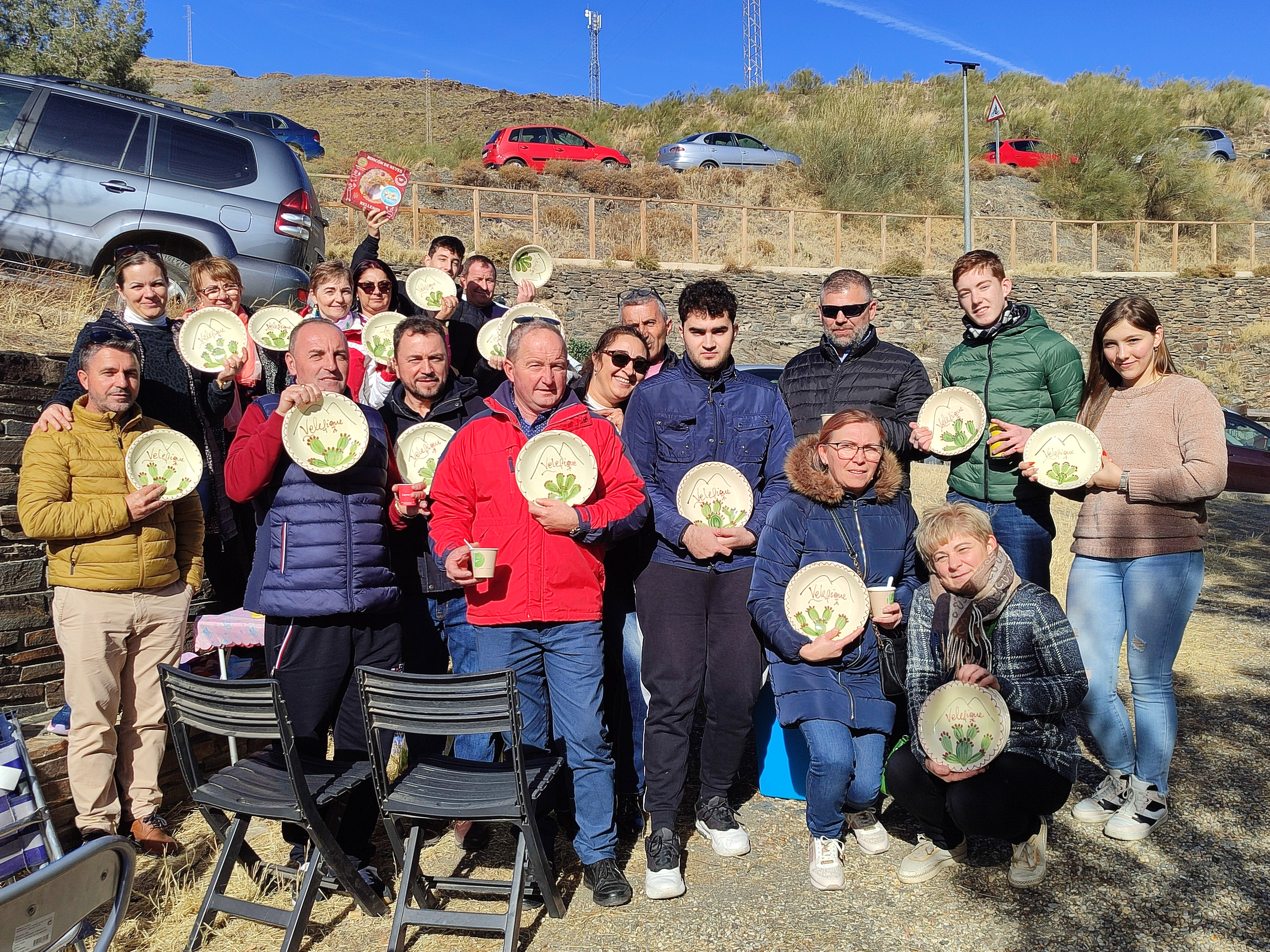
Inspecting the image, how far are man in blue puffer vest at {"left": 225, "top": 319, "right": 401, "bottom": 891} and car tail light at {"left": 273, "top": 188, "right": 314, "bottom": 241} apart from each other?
153 inches

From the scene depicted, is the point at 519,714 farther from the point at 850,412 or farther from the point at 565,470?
the point at 850,412

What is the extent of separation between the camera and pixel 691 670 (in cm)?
377

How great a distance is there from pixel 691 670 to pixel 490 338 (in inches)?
103

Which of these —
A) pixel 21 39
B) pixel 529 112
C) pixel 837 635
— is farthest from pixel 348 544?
pixel 529 112

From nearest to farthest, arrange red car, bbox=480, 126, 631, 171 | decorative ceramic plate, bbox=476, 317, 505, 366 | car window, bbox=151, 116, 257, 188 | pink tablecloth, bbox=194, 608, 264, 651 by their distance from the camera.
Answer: pink tablecloth, bbox=194, 608, 264, 651 → decorative ceramic plate, bbox=476, 317, 505, 366 → car window, bbox=151, 116, 257, 188 → red car, bbox=480, 126, 631, 171

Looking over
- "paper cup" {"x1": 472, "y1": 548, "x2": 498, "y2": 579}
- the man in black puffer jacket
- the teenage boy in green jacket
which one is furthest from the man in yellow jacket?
the teenage boy in green jacket

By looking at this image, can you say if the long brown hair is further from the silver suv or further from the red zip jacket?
the silver suv

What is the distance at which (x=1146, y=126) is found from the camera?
3253 centimetres

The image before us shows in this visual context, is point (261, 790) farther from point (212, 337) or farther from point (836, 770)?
point (212, 337)

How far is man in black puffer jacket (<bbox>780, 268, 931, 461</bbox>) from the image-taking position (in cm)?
426

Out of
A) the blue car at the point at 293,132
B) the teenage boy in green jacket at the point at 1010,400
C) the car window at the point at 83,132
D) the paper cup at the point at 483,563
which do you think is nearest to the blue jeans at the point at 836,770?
the teenage boy in green jacket at the point at 1010,400

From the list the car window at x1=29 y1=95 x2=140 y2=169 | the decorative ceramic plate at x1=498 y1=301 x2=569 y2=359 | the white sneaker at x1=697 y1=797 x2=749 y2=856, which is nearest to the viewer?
the white sneaker at x1=697 y1=797 x2=749 y2=856

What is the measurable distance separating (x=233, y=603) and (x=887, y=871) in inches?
134

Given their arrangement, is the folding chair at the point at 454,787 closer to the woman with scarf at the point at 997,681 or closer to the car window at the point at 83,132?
the woman with scarf at the point at 997,681
